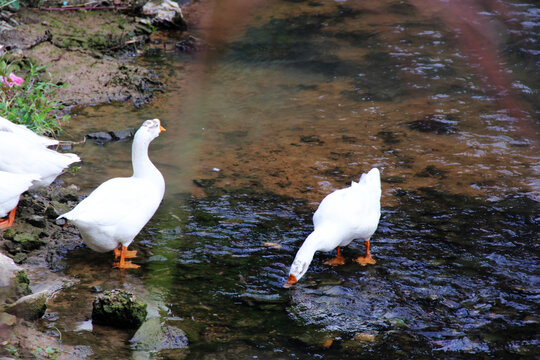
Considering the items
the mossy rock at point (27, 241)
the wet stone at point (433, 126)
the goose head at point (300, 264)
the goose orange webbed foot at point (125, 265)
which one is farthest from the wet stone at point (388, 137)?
the mossy rock at point (27, 241)

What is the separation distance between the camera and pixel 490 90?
32.5 feet

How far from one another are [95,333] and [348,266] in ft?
8.53

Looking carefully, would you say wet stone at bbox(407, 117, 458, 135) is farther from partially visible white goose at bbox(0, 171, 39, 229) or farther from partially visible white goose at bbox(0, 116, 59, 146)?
partially visible white goose at bbox(0, 171, 39, 229)

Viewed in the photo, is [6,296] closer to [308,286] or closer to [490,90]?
[308,286]

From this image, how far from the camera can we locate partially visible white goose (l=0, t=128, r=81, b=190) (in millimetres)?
5766

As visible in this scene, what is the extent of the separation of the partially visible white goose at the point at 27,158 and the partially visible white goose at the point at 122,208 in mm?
799

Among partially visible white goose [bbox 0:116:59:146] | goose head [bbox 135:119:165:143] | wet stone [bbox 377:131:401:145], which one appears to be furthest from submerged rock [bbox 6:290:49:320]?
wet stone [bbox 377:131:401:145]

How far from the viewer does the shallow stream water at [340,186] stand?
466cm

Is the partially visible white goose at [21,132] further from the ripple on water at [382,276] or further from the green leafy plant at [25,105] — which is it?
the ripple on water at [382,276]

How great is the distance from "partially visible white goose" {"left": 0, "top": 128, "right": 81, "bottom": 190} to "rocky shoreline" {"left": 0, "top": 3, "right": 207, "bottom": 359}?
1.28ft

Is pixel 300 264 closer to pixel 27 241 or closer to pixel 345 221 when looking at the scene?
pixel 345 221

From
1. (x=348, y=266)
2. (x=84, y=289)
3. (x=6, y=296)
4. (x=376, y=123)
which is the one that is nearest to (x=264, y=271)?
(x=348, y=266)

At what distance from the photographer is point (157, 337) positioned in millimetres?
4336

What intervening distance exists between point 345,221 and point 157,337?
218 centimetres
